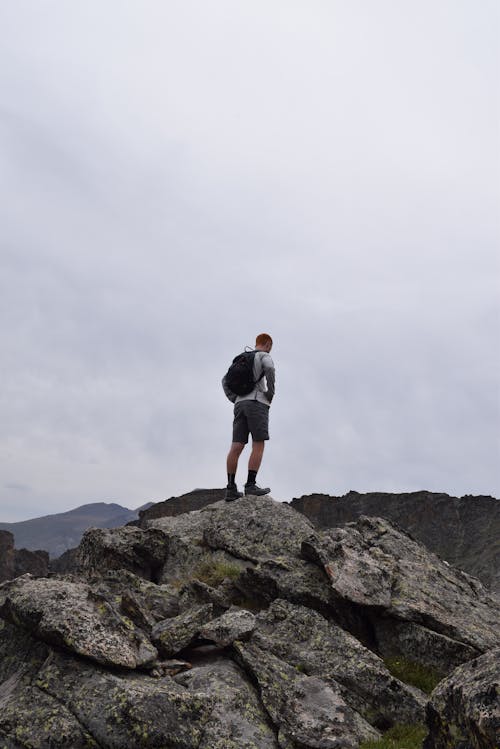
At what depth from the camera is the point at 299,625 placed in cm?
1337

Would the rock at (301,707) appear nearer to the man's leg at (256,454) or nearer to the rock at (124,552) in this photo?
the rock at (124,552)

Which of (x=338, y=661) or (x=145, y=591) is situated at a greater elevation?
(x=145, y=591)

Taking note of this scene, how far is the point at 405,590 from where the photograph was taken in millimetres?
14781

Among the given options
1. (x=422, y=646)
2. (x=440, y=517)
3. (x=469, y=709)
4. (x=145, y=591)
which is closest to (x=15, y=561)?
(x=440, y=517)

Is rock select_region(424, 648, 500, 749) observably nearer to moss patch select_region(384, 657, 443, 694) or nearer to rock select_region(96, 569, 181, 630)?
moss patch select_region(384, 657, 443, 694)

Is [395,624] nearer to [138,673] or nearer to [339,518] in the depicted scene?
[138,673]

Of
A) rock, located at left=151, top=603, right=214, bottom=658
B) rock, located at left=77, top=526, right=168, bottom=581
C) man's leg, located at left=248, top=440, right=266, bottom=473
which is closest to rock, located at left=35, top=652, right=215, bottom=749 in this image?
rock, located at left=151, top=603, right=214, bottom=658

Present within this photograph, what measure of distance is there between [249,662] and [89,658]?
2.86 metres

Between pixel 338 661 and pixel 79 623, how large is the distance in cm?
517

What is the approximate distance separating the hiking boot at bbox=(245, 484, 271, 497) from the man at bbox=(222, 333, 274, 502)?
406 millimetres

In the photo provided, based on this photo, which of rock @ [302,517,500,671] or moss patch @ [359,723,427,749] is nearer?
moss patch @ [359,723,427,749]

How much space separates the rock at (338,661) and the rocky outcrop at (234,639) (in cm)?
3

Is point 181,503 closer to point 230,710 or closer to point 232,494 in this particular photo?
point 232,494

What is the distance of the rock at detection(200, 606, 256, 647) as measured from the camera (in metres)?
11.5
